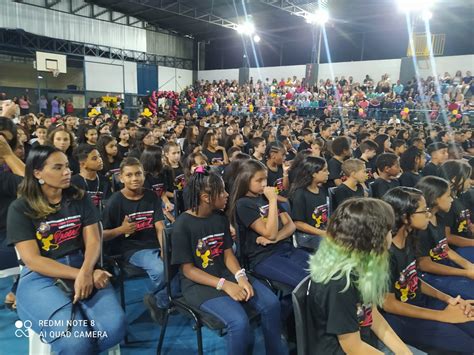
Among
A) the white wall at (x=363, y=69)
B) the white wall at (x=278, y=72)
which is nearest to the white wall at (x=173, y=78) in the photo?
the white wall at (x=278, y=72)

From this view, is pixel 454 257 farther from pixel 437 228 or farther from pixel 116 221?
pixel 116 221

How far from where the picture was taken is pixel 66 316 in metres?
1.90

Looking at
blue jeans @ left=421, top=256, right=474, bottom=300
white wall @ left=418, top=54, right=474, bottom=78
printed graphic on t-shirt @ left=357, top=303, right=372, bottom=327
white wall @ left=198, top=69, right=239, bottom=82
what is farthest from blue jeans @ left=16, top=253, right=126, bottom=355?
white wall @ left=198, top=69, right=239, bottom=82

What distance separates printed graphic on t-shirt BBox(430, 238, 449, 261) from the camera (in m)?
2.69

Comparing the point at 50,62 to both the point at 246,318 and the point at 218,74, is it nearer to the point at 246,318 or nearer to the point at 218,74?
the point at 218,74

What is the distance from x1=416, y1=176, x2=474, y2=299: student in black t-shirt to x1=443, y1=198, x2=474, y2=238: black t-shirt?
374 millimetres

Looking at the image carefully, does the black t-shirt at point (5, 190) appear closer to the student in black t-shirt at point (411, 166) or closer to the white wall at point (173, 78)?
the student in black t-shirt at point (411, 166)

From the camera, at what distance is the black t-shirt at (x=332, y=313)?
1550mm

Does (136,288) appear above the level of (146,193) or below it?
below

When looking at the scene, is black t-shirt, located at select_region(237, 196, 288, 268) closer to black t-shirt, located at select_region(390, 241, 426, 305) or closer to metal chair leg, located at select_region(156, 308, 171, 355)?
metal chair leg, located at select_region(156, 308, 171, 355)

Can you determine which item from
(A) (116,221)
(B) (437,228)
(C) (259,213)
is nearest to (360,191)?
(B) (437,228)

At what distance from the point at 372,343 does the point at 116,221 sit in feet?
6.74

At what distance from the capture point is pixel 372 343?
187 cm

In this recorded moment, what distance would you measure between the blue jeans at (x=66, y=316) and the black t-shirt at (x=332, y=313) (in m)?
1.05
